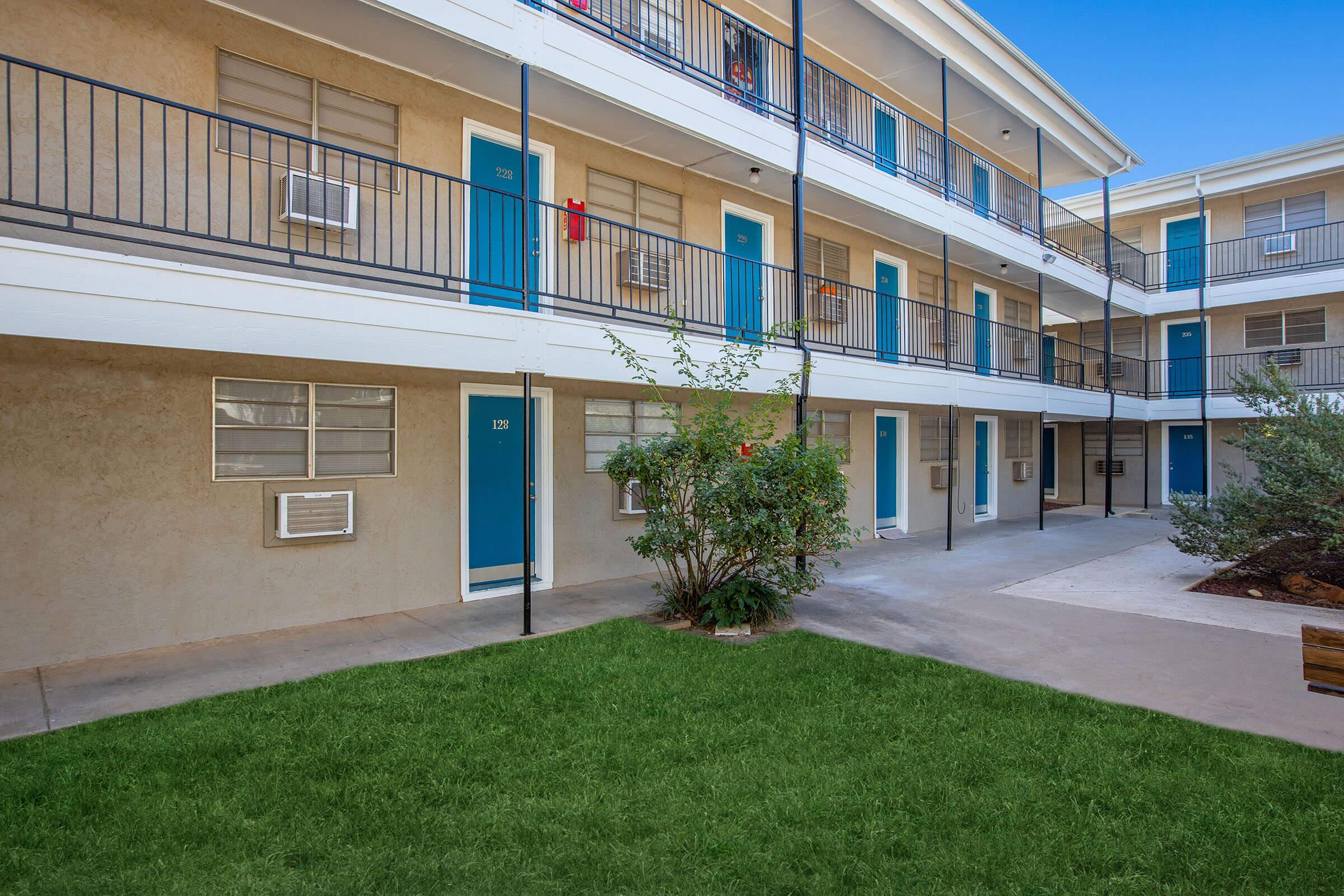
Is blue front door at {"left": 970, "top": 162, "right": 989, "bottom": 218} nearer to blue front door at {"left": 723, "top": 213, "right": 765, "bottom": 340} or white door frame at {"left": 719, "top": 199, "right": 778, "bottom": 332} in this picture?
white door frame at {"left": 719, "top": 199, "right": 778, "bottom": 332}

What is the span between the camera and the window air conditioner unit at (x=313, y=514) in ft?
22.9

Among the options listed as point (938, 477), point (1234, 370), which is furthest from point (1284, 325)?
point (938, 477)

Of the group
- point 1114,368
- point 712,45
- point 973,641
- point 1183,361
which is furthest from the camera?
point 1114,368

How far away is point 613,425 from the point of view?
10.0 meters

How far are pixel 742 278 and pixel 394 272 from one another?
218 inches

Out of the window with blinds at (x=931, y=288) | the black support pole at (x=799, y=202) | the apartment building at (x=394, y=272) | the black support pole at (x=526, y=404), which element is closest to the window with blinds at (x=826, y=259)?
the apartment building at (x=394, y=272)

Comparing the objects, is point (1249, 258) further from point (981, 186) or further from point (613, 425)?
point (613, 425)

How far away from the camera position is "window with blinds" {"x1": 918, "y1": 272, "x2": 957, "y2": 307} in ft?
50.5

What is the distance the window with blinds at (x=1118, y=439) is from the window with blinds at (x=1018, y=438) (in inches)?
94.0

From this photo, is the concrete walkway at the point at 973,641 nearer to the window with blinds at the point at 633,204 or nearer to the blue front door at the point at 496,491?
the blue front door at the point at 496,491

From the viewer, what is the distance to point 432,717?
16.0 feet

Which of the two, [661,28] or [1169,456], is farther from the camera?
[1169,456]

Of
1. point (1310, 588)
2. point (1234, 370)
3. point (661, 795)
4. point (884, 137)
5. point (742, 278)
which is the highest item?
point (884, 137)

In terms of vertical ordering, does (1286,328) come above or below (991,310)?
below
